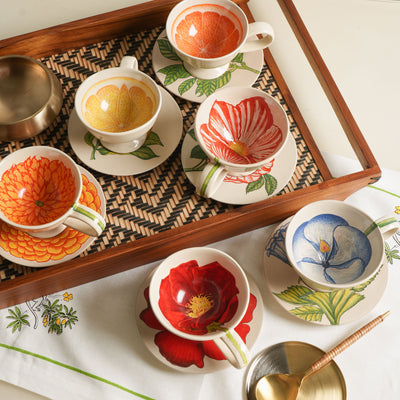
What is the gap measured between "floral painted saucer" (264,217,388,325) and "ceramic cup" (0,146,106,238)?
282mm

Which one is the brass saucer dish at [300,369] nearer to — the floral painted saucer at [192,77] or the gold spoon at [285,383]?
the gold spoon at [285,383]

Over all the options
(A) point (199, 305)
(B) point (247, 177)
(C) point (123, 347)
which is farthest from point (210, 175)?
(C) point (123, 347)

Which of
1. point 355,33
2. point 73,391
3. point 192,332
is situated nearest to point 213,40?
point 355,33

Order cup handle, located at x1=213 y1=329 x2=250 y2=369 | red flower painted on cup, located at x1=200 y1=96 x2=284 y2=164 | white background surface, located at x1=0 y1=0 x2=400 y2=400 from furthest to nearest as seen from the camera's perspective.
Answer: white background surface, located at x1=0 y1=0 x2=400 y2=400, red flower painted on cup, located at x1=200 y1=96 x2=284 y2=164, cup handle, located at x1=213 y1=329 x2=250 y2=369

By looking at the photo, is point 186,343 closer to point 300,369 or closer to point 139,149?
point 300,369

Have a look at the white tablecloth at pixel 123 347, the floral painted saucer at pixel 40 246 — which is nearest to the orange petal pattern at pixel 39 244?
the floral painted saucer at pixel 40 246

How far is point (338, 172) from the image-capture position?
88 centimetres

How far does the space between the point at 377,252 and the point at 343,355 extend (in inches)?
7.0

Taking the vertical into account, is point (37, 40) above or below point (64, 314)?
above

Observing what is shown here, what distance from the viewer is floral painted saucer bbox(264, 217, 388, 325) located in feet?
2.48

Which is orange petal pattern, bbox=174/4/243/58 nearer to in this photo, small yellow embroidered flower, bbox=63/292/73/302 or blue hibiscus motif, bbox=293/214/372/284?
blue hibiscus motif, bbox=293/214/372/284

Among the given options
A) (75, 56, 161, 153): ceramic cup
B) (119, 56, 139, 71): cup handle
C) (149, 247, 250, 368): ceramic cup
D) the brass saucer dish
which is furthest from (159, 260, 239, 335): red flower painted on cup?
(119, 56, 139, 71): cup handle

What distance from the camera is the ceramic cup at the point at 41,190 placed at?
0.69 metres

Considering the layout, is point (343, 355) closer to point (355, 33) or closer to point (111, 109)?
point (111, 109)
